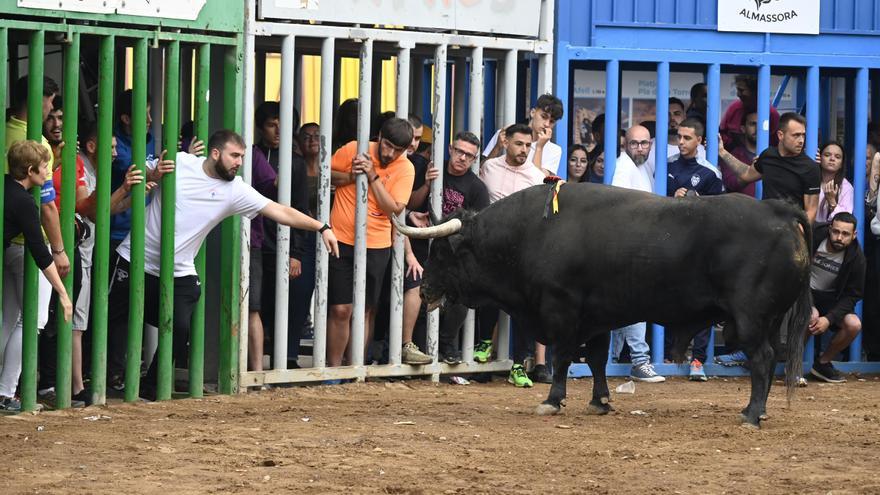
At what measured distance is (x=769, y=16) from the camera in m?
12.5

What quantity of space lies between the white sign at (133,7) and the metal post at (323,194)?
1088 millimetres

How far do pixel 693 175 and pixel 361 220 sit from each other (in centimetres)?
258

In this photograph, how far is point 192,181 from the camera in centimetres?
1035

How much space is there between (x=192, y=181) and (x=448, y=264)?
1704 mm

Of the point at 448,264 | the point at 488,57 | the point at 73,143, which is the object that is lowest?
the point at 448,264

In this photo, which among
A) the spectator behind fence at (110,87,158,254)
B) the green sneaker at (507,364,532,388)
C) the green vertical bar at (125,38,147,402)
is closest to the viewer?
the green vertical bar at (125,38,147,402)

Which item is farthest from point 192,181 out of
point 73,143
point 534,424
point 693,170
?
point 693,170

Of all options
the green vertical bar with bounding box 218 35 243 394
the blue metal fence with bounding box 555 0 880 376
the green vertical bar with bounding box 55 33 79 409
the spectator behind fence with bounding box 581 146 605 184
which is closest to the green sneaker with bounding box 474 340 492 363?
the blue metal fence with bounding box 555 0 880 376

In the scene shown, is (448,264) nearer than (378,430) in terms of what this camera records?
No

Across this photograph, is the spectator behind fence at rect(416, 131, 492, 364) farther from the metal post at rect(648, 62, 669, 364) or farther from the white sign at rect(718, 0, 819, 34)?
the white sign at rect(718, 0, 819, 34)

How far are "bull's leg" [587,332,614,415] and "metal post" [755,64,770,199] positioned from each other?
2695mm

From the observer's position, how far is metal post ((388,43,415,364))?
37.6ft

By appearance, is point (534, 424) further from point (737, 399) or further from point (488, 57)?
point (488, 57)

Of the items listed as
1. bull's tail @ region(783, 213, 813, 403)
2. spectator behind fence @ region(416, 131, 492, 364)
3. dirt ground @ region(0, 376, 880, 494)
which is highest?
spectator behind fence @ region(416, 131, 492, 364)
